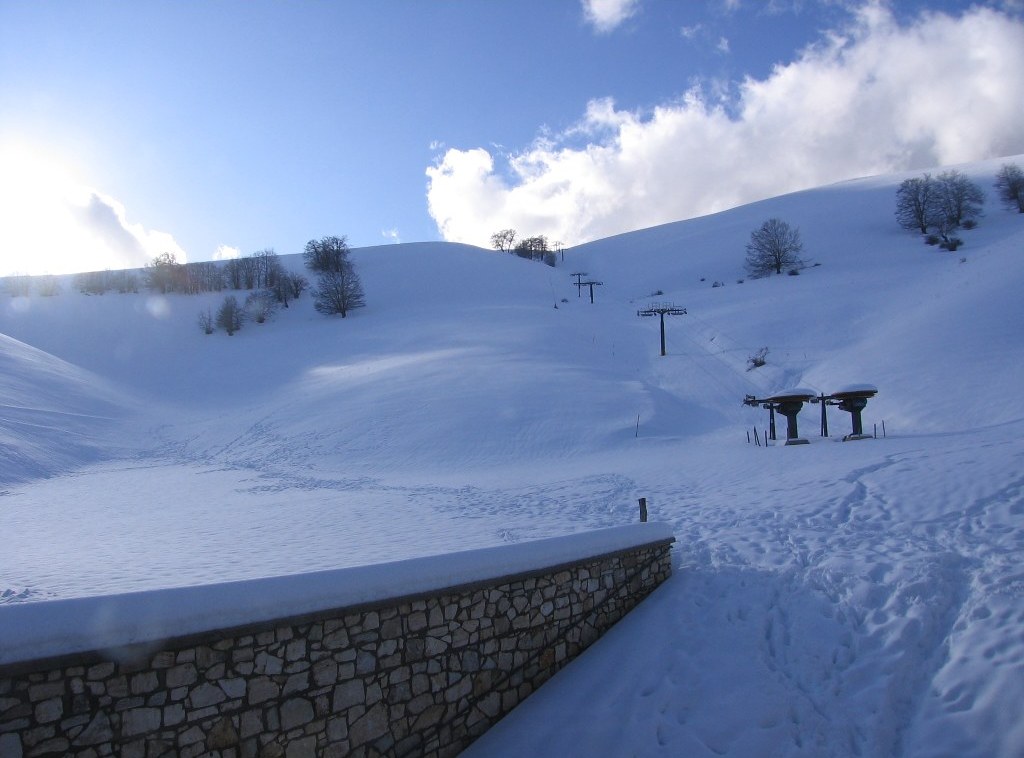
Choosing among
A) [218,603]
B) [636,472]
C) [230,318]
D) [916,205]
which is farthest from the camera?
[916,205]

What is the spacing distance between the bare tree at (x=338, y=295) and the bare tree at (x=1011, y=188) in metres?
53.7

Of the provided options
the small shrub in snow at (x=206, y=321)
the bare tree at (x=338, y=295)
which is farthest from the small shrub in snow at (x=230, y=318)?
the bare tree at (x=338, y=295)

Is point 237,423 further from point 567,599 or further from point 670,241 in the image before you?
point 670,241

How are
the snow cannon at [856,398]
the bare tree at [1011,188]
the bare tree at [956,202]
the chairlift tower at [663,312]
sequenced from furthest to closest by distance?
the bare tree at [1011,188] < the bare tree at [956,202] < the chairlift tower at [663,312] < the snow cannon at [856,398]

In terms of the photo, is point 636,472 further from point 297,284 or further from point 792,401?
point 297,284

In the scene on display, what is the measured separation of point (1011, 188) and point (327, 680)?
69.9 meters

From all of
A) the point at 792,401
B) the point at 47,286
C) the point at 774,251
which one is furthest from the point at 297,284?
the point at 792,401

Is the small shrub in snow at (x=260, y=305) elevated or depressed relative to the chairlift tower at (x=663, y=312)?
elevated

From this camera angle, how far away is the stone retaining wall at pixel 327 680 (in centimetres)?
424

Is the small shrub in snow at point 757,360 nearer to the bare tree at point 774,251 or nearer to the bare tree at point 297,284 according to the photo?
the bare tree at point 774,251

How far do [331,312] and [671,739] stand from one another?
46196 mm

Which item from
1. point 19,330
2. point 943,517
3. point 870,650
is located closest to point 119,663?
point 870,650

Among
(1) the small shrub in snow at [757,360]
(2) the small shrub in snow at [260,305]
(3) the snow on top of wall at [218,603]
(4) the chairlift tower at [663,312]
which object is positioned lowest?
(3) the snow on top of wall at [218,603]

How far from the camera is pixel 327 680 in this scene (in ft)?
17.3
